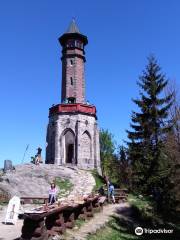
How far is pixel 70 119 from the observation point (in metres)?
38.5

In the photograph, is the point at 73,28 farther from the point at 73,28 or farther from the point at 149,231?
the point at 149,231

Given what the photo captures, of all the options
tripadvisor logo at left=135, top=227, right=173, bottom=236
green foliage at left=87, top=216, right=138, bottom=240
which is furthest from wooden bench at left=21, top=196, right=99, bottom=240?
tripadvisor logo at left=135, top=227, right=173, bottom=236

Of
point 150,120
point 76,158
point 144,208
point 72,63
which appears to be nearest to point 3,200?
point 144,208

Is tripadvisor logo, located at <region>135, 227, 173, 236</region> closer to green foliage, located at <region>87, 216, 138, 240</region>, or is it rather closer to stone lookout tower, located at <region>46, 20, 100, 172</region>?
green foliage, located at <region>87, 216, 138, 240</region>

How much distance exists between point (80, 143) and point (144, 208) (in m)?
16.9

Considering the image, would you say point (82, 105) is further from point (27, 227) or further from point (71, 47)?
point (27, 227)

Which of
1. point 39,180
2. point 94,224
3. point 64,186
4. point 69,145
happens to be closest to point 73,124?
point 69,145

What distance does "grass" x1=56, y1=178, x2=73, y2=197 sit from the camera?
24.9 meters

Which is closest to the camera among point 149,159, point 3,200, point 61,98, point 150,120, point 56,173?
point 3,200

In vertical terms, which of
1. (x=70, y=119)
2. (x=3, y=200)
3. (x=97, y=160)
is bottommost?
(x=3, y=200)

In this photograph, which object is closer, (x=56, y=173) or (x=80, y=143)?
(x=56, y=173)

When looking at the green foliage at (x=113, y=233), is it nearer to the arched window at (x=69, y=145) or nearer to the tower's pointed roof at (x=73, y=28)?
the arched window at (x=69, y=145)

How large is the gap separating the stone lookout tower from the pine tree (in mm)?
12053

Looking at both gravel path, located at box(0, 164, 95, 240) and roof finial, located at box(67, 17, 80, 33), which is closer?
gravel path, located at box(0, 164, 95, 240)
